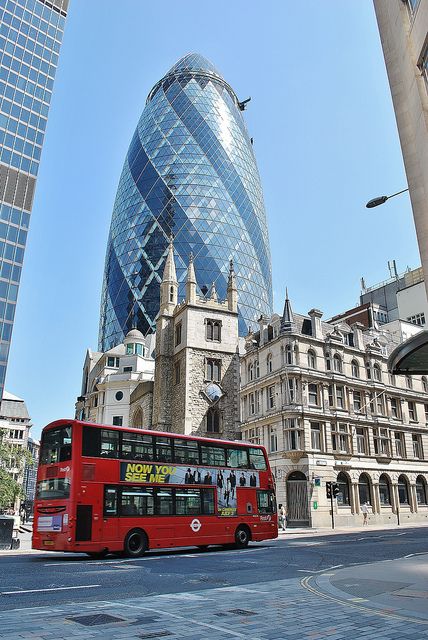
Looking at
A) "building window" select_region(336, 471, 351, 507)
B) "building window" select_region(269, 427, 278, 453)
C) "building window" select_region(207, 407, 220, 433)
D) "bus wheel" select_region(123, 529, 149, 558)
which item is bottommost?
"bus wheel" select_region(123, 529, 149, 558)

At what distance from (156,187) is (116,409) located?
184ft

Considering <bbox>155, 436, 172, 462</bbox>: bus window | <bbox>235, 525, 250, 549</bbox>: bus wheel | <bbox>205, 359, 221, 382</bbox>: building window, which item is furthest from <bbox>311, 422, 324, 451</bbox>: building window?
<bbox>155, 436, 172, 462</bbox>: bus window

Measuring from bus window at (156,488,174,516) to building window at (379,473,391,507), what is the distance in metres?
33.0

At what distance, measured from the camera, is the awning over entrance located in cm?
1108

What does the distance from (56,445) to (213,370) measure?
3244cm

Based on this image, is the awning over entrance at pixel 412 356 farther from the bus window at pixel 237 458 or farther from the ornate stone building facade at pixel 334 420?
the ornate stone building facade at pixel 334 420

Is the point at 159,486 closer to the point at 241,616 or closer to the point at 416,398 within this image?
the point at 241,616

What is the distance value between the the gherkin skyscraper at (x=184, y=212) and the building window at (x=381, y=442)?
187ft

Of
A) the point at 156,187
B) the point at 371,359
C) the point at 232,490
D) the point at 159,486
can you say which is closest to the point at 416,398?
the point at 371,359

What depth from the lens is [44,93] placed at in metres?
70.4

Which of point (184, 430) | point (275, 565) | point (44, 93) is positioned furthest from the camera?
point (44, 93)

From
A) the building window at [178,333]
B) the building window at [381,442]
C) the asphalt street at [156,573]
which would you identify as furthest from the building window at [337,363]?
the asphalt street at [156,573]

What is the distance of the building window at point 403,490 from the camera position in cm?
4853

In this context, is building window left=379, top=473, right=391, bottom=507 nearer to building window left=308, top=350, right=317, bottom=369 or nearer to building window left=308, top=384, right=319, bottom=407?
building window left=308, top=384, right=319, bottom=407
